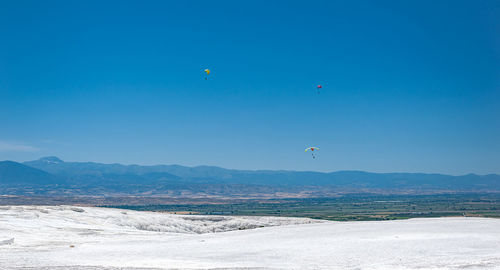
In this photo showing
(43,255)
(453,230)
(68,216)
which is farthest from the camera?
(68,216)

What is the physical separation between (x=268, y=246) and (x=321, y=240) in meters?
3.18

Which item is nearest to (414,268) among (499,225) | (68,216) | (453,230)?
Result: (453,230)

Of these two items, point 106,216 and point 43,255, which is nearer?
point 43,255

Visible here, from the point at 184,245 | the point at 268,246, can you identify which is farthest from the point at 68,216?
the point at 268,246

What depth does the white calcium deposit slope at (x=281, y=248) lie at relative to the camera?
66.1 ft

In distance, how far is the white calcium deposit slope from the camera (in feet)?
66.1

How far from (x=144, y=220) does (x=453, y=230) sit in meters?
32.4

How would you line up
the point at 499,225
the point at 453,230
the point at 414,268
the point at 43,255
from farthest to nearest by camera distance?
the point at 499,225, the point at 453,230, the point at 43,255, the point at 414,268

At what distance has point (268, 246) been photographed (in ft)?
81.8

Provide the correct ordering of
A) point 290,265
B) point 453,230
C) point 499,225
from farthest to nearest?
point 499,225, point 453,230, point 290,265

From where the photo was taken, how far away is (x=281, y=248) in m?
24.2

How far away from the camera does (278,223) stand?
183ft

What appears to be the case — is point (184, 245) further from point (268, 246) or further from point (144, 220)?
point (144, 220)

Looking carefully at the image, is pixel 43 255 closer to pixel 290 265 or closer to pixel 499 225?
pixel 290 265
